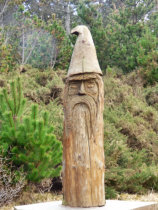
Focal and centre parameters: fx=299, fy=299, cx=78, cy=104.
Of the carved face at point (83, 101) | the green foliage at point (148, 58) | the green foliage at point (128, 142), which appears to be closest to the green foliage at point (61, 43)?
the green foliage at point (128, 142)

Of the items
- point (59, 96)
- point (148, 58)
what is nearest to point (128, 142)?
point (59, 96)

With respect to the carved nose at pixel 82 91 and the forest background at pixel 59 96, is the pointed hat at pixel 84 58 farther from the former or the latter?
the forest background at pixel 59 96

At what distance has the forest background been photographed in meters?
5.18

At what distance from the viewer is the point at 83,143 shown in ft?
12.4

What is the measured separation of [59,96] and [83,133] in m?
6.73

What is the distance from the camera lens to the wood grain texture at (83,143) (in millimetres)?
3713

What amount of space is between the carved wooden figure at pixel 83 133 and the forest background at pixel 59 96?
42.0 inches

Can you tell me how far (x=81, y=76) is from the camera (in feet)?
12.8

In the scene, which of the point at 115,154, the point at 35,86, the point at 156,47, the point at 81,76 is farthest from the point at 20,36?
the point at 81,76

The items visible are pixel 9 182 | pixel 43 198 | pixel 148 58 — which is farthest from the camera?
pixel 148 58

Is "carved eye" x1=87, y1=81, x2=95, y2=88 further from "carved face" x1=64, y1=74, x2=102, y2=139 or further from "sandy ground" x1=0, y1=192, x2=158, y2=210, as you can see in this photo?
"sandy ground" x1=0, y1=192, x2=158, y2=210

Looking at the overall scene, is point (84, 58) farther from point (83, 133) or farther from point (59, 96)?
point (59, 96)

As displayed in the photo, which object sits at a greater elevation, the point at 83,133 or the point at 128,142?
the point at 83,133

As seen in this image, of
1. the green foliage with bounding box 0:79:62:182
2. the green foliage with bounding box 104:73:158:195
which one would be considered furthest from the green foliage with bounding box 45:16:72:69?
the green foliage with bounding box 0:79:62:182
